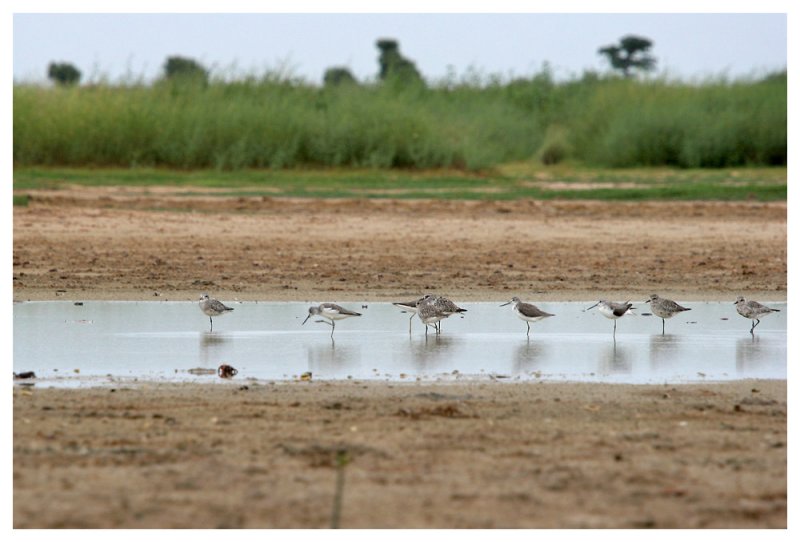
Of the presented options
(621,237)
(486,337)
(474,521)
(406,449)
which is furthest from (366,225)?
(474,521)

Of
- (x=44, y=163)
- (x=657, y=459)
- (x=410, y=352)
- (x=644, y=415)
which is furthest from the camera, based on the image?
(x=44, y=163)

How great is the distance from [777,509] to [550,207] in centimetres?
1808

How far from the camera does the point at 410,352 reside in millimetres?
10938

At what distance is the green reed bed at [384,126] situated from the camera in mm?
30688

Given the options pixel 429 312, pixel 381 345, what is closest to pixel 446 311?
pixel 429 312

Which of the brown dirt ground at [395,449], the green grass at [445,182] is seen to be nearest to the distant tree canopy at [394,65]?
the green grass at [445,182]

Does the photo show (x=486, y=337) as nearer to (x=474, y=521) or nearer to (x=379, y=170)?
(x=474, y=521)

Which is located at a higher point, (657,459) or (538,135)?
(538,135)

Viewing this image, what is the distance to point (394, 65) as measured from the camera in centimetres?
5462

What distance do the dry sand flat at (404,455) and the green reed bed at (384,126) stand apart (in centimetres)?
2235

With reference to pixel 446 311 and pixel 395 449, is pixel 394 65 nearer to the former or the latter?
pixel 446 311

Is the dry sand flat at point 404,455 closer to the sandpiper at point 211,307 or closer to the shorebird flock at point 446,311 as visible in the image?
the shorebird flock at point 446,311

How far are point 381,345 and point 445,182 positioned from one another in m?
17.8

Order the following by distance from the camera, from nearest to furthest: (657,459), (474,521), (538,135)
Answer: (474,521)
(657,459)
(538,135)
